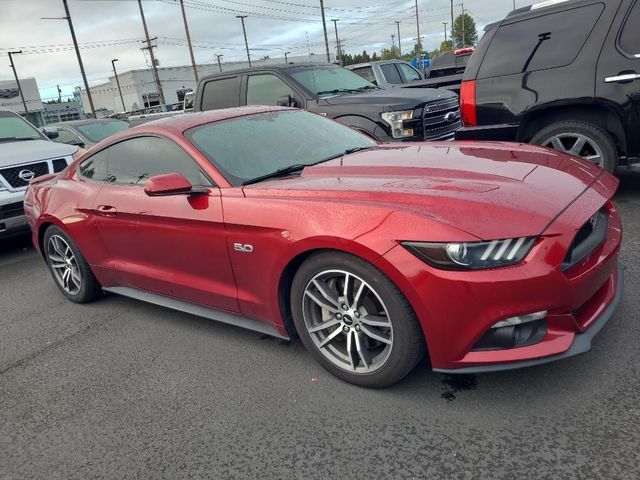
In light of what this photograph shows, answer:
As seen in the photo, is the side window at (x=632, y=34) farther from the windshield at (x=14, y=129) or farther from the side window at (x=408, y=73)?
the windshield at (x=14, y=129)

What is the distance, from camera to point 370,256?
2.50 m

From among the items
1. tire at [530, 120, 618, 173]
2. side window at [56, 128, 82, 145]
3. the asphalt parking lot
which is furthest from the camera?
side window at [56, 128, 82, 145]

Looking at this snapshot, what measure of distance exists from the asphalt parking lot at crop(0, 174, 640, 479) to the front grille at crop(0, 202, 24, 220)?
3324 mm

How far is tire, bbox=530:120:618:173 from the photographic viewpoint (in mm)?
5164

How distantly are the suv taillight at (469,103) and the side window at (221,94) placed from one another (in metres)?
3.64

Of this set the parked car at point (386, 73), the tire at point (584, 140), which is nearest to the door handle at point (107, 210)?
the tire at point (584, 140)

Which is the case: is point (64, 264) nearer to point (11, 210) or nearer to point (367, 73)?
point (11, 210)

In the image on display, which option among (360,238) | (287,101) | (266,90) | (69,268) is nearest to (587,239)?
(360,238)

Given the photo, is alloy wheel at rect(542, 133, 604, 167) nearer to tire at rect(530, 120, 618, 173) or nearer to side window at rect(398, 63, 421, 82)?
tire at rect(530, 120, 618, 173)

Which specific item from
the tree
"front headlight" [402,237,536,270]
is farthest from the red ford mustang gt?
the tree

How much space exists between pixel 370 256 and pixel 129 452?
156 cm

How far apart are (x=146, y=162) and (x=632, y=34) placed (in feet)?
15.1

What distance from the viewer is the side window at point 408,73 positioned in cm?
1214

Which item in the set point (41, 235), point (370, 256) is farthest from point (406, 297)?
point (41, 235)
